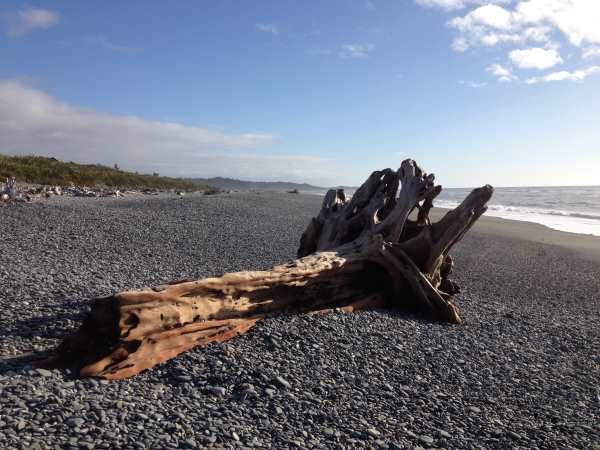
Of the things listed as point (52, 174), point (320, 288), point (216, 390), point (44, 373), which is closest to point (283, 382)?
point (216, 390)

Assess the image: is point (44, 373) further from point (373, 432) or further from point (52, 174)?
point (52, 174)

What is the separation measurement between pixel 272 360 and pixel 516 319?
437 centimetres

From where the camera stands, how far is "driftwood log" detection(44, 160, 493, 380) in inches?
150

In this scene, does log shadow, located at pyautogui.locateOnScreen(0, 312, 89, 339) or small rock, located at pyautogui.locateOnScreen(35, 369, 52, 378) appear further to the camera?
log shadow, located at pyautogui.locateOnScreen(0, 312, 89, 339)

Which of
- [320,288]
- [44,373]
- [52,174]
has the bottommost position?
[44,373]

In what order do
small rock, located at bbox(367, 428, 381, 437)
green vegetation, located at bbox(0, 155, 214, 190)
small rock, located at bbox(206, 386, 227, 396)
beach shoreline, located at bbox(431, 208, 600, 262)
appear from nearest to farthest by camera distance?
small rock, located at bbox(367, 428, 381, 437) < small rock, located at bbox(206, 386, 227, 396) < beach shoreline, located at bbox(431, 208, 600, 262) < green vegetation, located at bbox(0, 155, 214, 190)

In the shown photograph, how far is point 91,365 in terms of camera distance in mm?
3623

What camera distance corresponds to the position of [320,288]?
5891 millimetres

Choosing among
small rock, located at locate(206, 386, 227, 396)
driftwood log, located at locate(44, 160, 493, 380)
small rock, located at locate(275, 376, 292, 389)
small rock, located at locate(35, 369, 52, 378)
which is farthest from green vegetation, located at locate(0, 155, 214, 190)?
small rock, located at locate(275, 376, 292, 389)

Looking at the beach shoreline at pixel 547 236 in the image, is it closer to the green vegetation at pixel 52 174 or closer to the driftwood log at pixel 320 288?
the driftwood log at pixel 320 288

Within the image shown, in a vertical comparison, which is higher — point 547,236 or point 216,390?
point 547,236

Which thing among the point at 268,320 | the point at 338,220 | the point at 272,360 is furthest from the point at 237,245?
the point at 272,360

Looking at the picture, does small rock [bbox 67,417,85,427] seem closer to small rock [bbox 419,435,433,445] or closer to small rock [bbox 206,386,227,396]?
Answer: small rock [bbox 206,386,227,396]

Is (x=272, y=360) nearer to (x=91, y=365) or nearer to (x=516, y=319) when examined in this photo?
(x=91, y=365)
